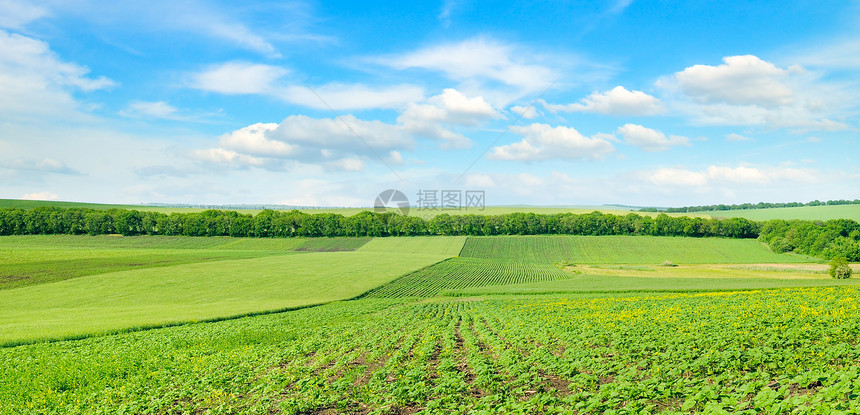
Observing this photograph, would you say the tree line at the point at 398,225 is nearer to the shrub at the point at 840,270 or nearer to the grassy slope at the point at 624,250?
the grassy slope at the point at 624,250

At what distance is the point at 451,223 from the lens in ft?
484

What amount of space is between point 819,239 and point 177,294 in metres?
137

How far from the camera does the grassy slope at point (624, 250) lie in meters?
106

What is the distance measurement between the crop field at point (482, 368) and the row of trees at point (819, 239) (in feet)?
338

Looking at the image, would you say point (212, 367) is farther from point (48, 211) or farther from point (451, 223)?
point (48, 211)

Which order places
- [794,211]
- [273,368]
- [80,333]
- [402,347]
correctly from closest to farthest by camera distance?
[273,368], [402,347], [80,333], [794,211]

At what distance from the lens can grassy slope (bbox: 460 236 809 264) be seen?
10594 cm

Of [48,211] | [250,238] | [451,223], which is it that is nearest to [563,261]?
[451,223]

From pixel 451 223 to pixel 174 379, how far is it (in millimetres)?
133045

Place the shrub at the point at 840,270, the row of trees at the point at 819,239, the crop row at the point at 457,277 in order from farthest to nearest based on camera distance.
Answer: the row of trees at the point at 819,239
the shrub at the point at 840,270
the crop row at the point at 457,277

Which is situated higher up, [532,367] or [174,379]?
[532,367]

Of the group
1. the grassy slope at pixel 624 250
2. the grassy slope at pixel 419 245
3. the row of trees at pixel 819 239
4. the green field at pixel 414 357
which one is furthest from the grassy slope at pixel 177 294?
the row of trees at pixel 819 239

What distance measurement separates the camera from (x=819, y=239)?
10556 centimetres

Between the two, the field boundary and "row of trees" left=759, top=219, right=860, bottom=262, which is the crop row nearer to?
the field boundary
